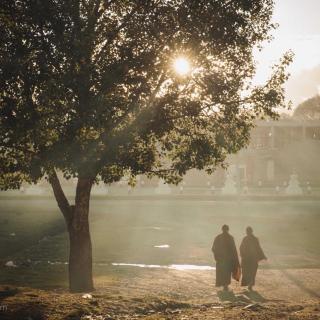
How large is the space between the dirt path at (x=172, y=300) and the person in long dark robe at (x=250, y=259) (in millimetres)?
293

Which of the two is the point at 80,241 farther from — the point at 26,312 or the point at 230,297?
the point at 230,297

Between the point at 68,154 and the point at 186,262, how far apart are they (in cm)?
842

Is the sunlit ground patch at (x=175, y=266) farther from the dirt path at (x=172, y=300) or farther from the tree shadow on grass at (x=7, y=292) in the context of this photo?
the tree shadow on grass at (x=7, y=292)

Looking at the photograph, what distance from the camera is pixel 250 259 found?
42.1ft

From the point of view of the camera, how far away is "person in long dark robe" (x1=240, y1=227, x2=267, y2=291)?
41.1 ft

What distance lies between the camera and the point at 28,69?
911 cm

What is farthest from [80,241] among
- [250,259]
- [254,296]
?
[250,259]

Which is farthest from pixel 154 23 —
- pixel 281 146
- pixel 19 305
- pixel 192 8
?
pixel 281 146

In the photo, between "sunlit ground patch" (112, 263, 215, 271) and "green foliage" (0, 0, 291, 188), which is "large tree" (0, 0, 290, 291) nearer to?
"green foliage" (0, 0, 291, 188)

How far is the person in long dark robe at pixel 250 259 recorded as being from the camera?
41.1 feet

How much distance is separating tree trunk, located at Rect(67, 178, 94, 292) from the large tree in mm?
24

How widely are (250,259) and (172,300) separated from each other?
3659mm

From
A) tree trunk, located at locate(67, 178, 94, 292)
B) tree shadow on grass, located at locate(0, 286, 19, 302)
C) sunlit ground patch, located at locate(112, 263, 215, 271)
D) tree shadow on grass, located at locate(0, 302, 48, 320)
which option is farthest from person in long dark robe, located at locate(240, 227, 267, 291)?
tree shadow on grass, located at locate(0, 302, 48, 320)

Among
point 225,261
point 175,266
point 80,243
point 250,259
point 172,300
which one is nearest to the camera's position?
point 172,300
